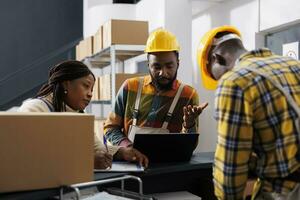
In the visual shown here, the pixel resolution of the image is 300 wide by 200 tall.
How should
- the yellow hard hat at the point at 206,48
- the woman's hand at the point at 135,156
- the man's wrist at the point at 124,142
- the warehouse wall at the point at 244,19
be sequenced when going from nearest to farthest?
the yellow hard hat at the point at 206,48 → the woman's hand at the point at 135,156 → the man's wrist at the point at 124,142 → the warehouse wall at the point at 244,19

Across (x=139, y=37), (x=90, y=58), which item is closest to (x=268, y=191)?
(x=139, y=37)

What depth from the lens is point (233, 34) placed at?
1.28m

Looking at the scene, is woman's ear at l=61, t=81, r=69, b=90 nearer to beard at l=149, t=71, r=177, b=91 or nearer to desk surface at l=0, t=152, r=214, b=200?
desk surface at l=0, t=152, r=214, b=200

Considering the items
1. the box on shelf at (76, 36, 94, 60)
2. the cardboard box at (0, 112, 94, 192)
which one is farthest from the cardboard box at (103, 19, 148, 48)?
the cardboard box at (0, 112, 94, 192)

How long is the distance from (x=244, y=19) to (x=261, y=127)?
257 centimetres

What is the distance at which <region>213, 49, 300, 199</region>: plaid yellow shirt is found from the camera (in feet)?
3.41

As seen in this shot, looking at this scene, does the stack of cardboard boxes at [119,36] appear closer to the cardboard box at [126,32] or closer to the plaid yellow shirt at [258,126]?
the cardboard box at [126,32]

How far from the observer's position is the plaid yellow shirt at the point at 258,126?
104 cm

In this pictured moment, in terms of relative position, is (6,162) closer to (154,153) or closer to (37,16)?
(154,153)

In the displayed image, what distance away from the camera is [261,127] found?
1053 millimetres

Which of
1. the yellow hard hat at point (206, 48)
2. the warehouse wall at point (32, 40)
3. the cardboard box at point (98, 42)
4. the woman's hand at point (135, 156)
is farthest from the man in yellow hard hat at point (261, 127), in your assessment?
the warehouse wall at point (32, 40)

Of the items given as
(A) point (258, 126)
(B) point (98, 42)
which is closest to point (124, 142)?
(A) point (258, 126)

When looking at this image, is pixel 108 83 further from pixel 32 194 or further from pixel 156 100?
pixel 32 194

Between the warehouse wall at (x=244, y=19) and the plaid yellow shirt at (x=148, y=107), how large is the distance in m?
1.28
